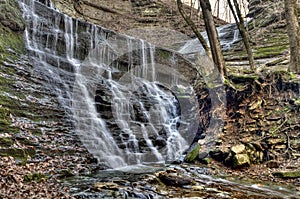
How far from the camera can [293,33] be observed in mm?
7305

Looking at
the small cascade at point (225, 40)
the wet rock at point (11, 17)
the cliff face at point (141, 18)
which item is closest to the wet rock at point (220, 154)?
the wet rock at point (11, 17)

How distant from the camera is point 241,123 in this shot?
7074 mm

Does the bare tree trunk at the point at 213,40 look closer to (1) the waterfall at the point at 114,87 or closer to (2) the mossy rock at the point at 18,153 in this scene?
(1) the waterfall at the point at 114,87

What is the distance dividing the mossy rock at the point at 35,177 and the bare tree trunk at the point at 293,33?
6.74 meters

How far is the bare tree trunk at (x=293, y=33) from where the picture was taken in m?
7.24

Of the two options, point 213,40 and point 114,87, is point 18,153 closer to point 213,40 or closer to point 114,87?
point 114,87

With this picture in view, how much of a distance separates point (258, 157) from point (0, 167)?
206 inches

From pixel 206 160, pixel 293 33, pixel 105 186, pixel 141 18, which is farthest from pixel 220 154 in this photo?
pixel 141 18

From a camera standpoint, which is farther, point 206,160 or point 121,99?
point 121,99

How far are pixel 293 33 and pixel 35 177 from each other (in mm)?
7252

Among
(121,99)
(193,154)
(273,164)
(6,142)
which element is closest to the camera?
(6,142)

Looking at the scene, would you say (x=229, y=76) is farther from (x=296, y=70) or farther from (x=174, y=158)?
(x=174, y=158)

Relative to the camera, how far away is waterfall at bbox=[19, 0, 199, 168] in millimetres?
7012

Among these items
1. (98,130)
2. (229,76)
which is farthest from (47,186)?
(229,76)
